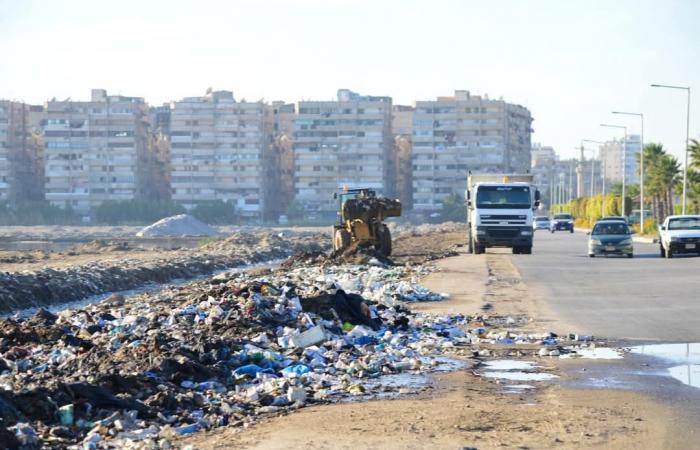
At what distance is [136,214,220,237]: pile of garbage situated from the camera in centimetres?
10806

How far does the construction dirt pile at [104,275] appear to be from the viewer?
115 ft

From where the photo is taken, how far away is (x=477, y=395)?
13.9m

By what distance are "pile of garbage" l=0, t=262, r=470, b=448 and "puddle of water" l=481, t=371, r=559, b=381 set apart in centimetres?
106

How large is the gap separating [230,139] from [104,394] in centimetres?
16730

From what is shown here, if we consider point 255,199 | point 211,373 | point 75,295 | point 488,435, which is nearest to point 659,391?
point 488,435

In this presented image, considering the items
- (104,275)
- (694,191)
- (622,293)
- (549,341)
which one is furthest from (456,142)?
(549,341)

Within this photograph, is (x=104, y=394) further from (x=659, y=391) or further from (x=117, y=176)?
(x=117, y=176)

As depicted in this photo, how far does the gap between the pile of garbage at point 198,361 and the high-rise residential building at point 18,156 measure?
155636mm

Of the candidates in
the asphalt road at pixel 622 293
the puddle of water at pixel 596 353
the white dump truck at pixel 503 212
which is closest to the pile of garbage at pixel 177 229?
the white dump truck at pixel 503 212

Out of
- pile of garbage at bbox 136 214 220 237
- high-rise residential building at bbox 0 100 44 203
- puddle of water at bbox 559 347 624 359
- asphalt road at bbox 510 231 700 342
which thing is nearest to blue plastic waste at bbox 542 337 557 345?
puddle of water at bbox 559 347 624 359

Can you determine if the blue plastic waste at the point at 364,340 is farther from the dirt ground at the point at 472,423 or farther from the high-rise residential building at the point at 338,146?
the high-rise residential building at the point at 338,146

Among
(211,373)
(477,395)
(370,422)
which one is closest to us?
(370,422)

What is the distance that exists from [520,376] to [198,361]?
394 cm

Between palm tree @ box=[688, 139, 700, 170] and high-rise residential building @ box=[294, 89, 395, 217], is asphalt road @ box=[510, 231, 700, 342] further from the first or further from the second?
high-rise residential building @ box=[294, 89, 395, 217]
